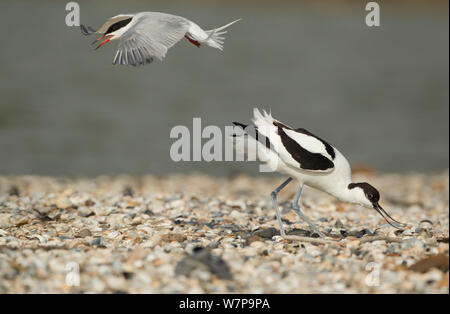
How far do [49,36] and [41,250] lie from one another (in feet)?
62.0

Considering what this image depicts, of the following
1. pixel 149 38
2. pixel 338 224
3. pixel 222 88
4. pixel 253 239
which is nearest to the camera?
pixel 149 38

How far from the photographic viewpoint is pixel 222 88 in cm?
1777

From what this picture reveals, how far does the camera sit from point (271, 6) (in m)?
28.8

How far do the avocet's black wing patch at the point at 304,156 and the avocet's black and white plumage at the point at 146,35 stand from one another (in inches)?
37.4

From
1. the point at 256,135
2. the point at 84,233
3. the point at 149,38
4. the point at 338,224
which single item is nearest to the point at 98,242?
the point at 84,233

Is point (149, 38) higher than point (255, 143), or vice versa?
point (149, 38)

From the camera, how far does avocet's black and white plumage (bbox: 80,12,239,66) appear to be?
4336 mm

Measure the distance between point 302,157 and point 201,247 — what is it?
1068 millimetres

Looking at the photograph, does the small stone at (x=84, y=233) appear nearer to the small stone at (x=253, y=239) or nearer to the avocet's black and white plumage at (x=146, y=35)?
the small stone at (x=253, y=239)

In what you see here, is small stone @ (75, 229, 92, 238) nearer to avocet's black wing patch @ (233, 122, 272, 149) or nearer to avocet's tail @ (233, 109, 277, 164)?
avocet's tail @ (233, 109, 277, 164)

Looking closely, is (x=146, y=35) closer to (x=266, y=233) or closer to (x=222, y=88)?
(x=266, y=233)

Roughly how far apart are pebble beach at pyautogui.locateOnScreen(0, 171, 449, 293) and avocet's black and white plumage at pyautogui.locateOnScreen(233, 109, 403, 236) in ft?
1.37

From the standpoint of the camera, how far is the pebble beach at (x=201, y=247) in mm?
4000

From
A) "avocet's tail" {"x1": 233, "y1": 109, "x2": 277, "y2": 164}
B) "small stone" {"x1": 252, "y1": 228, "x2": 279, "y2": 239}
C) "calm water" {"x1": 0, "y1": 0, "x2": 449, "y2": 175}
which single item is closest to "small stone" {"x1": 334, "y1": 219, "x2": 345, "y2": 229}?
"small stone" {"x1": 252, "y1": 228, "x2": 279, "y2": 239}
